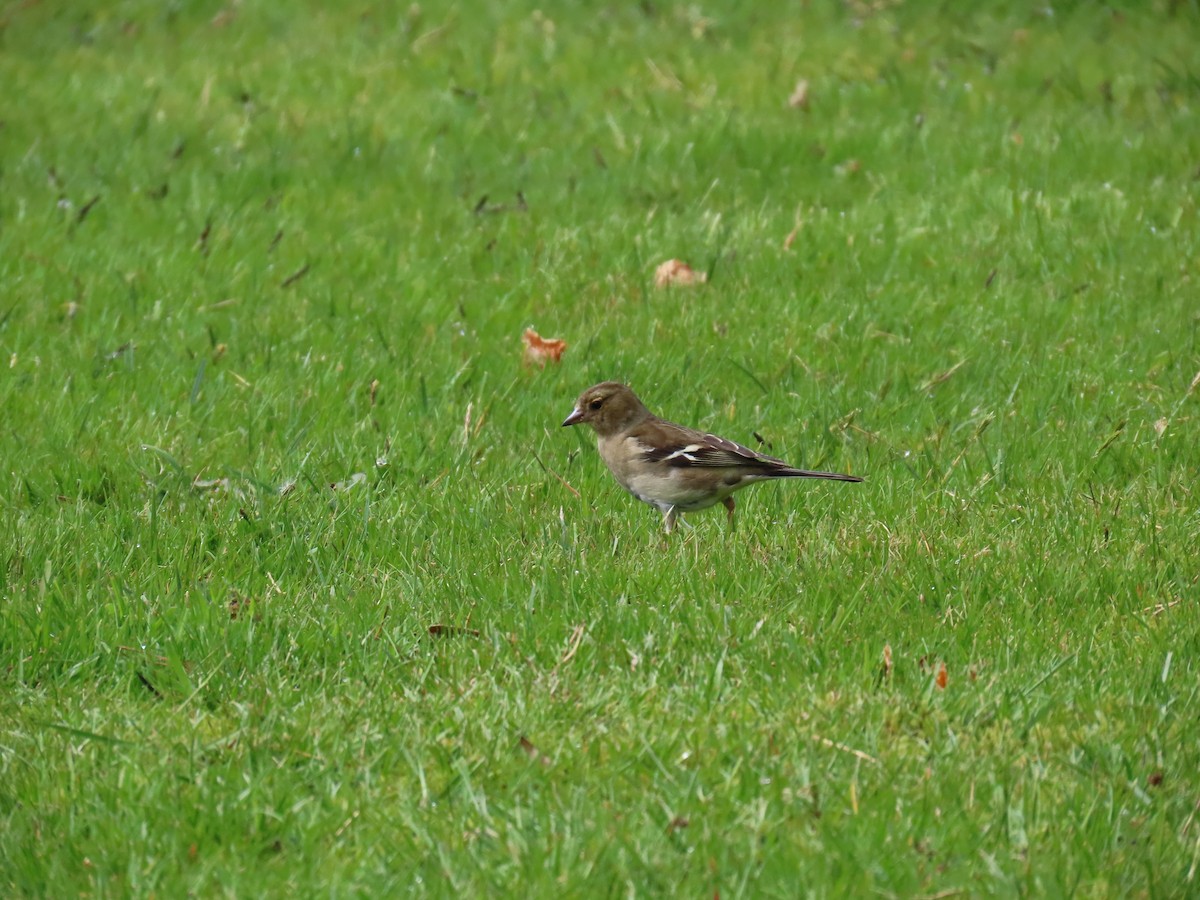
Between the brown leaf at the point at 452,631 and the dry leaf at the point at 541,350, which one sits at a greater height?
the brown leaf at the point at 452,631

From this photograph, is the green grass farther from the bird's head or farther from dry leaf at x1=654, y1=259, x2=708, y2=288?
the bird's head

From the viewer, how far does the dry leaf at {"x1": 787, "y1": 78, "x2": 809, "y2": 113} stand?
1027cm

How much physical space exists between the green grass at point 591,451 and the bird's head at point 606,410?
21 centimetres

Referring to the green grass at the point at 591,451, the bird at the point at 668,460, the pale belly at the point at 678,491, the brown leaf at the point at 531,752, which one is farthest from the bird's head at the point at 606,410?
the brown leaf at the point at 531,752

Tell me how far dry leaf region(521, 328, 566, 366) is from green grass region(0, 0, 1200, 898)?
64 mm

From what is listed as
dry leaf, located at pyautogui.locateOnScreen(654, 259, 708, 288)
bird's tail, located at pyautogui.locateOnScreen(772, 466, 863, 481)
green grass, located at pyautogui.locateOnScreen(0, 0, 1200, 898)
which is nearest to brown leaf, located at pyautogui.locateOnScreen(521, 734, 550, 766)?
green grass, located at pyautogui.locateOnScreen(0, 0, 1200, 898)

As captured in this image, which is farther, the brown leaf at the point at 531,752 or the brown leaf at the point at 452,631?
the brown leaf at the point at 452,631

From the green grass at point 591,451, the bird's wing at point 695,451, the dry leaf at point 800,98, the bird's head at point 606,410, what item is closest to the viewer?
the green grass at point 591,451

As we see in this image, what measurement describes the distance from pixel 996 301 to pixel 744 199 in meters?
1.87

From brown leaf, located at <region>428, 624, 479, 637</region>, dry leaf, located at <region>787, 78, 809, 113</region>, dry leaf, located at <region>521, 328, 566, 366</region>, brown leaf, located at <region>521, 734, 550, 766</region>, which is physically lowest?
dry leaf, located at <region>787, 78, 809, 113</region>

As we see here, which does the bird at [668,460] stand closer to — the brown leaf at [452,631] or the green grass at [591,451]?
the green grass at [591,451]

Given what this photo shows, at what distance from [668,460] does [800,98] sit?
5.18 meters

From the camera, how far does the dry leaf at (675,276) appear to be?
7.99 meters

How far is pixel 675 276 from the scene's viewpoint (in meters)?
8.00
